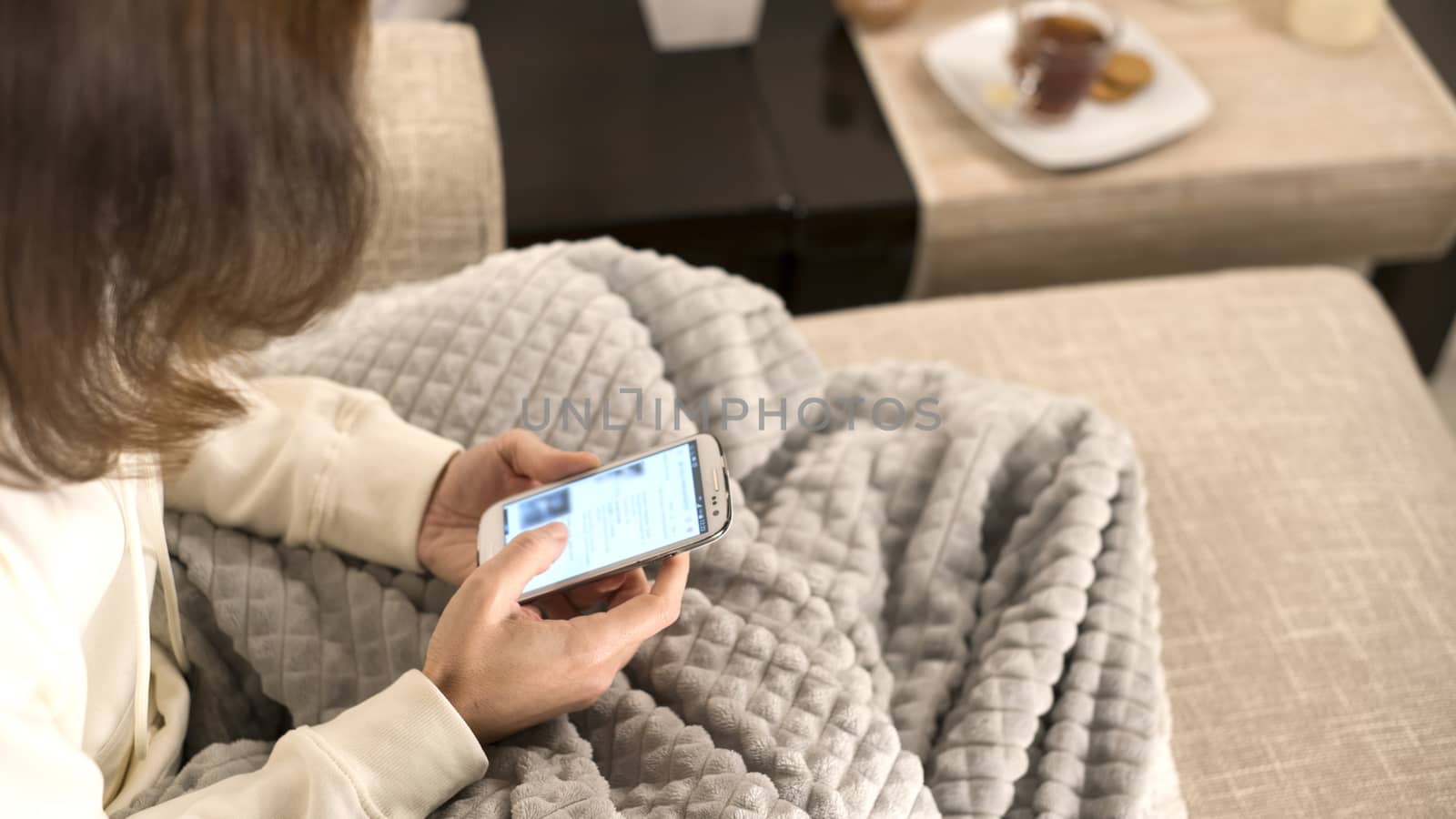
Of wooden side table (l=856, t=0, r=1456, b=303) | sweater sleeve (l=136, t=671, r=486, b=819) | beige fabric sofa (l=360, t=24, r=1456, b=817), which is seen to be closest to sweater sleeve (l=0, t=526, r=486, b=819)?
sweater sleeve (l=136, t=671, r=486, b=819)

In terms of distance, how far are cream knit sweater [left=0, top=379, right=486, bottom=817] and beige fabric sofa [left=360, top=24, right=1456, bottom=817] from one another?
7.8 inches

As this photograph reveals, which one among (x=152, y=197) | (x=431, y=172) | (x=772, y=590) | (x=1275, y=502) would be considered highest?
(x=152, y=197)

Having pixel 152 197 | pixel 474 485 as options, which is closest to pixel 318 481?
pixel 474 485

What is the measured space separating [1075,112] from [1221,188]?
17 cm

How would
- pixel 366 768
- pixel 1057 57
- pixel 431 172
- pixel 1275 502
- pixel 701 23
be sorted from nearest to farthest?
A: pixel 366 768 < pixel 1275 502 < pixel 431 172 < pixel 1057 57 < pixel 701 23

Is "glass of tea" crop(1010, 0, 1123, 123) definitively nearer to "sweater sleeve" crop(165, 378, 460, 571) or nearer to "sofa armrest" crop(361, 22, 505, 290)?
"sofa armrest" crop(361, 22, 505, 290)

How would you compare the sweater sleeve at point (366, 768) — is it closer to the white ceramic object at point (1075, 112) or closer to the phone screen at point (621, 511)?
the phone screen at point (621, 511)

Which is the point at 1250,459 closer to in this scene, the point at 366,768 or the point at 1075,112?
the point at 1075,112

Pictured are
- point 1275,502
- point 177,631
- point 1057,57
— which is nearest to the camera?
point 177,631

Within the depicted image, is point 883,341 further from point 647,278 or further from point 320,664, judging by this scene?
point 320,664

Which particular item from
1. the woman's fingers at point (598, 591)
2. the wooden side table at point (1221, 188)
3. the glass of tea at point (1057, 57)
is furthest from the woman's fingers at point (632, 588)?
the glass of tea at point (1057, 57)

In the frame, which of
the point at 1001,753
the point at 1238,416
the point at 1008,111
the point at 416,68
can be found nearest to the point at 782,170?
the point at 1008,111

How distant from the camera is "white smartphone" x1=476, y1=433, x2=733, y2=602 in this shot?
69 centimetres

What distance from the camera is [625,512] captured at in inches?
28.2
